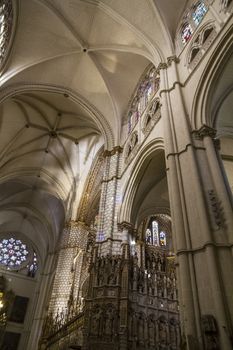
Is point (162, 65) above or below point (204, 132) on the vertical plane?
above

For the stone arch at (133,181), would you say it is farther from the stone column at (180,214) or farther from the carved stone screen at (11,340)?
the carved stone screen at (11,340)

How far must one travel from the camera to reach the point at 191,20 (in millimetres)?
10180

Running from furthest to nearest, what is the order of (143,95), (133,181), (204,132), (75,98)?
(75,98) → (143,95) → (133,181) → (204,132)

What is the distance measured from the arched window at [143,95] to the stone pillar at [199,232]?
4.73m

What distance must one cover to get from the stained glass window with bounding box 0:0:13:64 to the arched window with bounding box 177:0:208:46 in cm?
684

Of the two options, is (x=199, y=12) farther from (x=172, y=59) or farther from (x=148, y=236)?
(x=148, y=236)

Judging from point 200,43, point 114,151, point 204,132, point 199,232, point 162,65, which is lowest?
point 199,232

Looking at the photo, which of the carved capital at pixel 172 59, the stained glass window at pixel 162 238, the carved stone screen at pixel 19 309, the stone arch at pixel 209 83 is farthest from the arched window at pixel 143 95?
the carved stone screen at pixel 19 309

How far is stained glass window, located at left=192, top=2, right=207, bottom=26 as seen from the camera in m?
9.45

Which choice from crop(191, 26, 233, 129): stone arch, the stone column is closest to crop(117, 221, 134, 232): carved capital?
the stone column

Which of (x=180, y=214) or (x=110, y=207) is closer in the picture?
(x=180, y=214)

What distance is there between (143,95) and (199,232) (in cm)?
900

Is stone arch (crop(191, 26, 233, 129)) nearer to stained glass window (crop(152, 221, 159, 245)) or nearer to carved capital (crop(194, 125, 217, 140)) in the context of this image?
carved capital (crop(194, 125, 217, 140))

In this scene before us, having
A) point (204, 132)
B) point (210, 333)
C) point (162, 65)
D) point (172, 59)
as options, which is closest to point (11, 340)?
point (210, 333)
